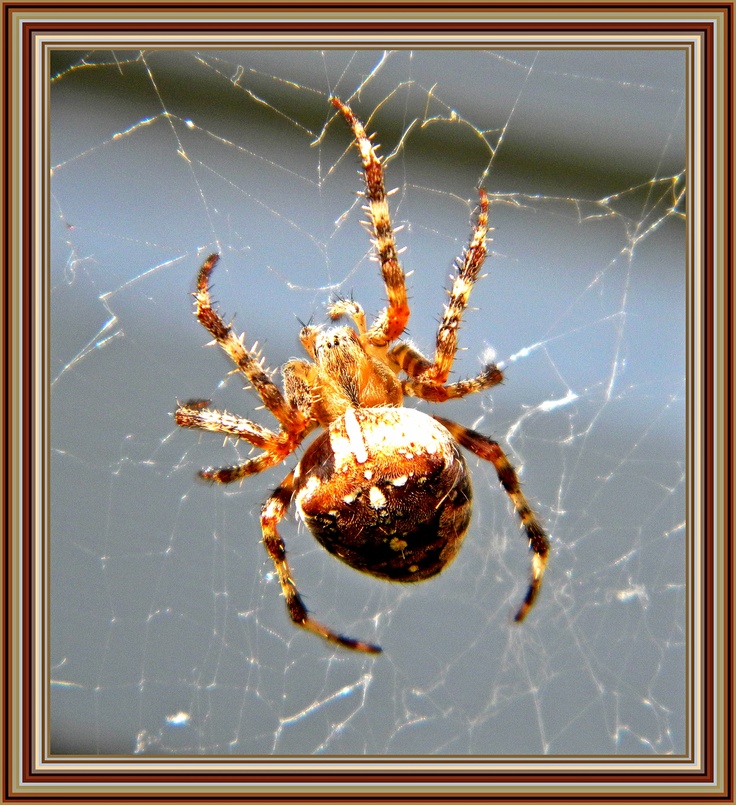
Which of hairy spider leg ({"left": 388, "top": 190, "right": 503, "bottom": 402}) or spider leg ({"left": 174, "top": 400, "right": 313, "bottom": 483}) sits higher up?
hairy spider leg ({"left": 388, "top": 190, "right": 503, "bottom": 402})

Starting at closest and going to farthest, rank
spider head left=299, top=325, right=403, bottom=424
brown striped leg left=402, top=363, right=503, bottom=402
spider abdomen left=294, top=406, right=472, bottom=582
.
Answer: spider abdomen left=294, top=406, right=472, bottom=582
brown striped leg left=402, top=363, right=503, bottom=402
spider head left=299, top=325, right=403, bottom=424

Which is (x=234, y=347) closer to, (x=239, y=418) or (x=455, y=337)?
(x=239, y=418)

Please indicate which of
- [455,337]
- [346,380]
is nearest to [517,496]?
[455,337]

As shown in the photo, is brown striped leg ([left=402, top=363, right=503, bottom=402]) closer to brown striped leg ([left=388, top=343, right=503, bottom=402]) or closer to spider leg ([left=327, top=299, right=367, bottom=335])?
brown striped leg ([left=388, top=343, right=503, bottom=402])

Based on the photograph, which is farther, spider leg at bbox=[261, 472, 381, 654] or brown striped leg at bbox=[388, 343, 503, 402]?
brown striped leg at bbox=[388, 343, 503, 402]

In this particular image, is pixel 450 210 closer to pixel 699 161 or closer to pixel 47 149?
pixel 699 161

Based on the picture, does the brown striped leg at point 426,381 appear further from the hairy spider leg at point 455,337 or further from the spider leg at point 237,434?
the spider leg at point 237,434

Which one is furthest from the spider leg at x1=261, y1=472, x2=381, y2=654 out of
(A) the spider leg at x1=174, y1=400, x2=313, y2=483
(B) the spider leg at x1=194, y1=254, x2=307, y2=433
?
(B) the spider leg at x1=194, y1=254, x2=307, y2=433

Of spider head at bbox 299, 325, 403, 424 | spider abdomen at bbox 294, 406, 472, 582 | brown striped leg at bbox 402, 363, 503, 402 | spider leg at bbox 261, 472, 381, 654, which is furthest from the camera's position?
spider head at bbox 299, 325, 403, 424
